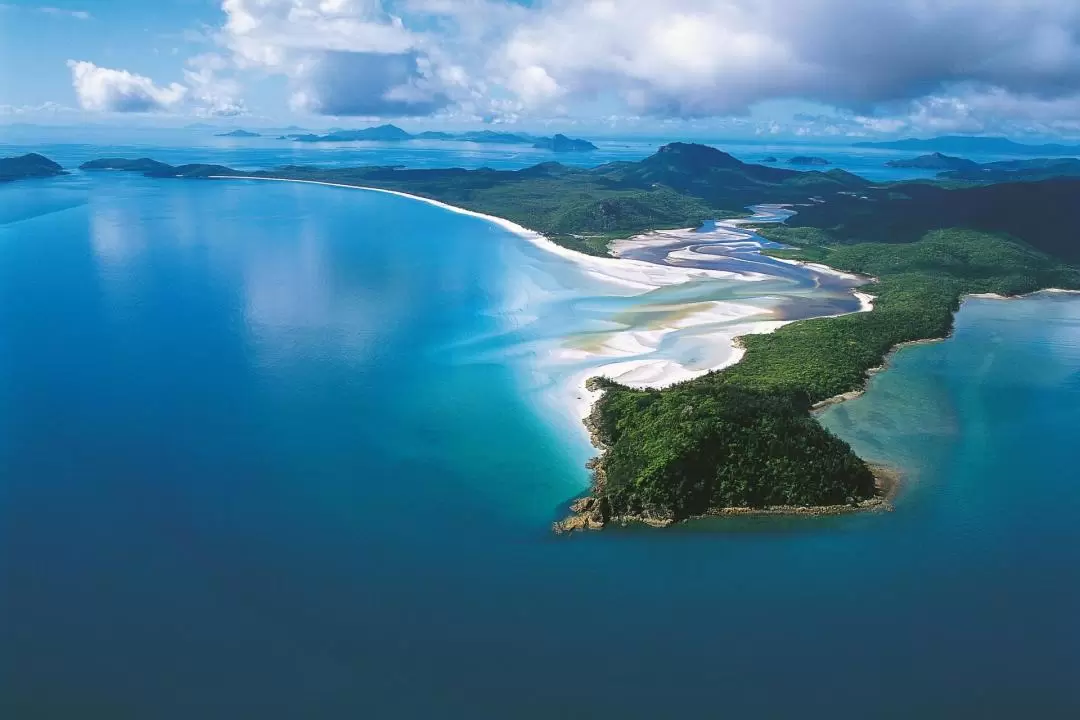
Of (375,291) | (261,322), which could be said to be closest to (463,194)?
(375,291)

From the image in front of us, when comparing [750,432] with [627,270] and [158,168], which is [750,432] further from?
[158,168]

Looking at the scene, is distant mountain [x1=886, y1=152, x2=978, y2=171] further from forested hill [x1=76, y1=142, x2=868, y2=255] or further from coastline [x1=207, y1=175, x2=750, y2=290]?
coastline [x1=207, y1=175, x2=750, y2=290]

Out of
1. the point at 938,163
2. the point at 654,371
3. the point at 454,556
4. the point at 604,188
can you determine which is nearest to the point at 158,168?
the point at 604,188

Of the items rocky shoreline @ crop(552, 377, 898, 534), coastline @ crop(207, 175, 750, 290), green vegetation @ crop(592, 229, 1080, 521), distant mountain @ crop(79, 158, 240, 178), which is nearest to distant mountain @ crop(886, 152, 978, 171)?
coastline @ crop(207, 175, 750, 290)

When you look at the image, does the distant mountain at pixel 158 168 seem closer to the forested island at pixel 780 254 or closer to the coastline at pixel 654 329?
the forested island at pixel 780 254

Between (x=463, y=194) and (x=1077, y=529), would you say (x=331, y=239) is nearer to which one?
(x=463, y=194)

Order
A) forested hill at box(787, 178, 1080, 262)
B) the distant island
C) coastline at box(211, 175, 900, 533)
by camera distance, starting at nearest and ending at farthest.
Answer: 1. coastline at box(211, 175, 900, 533)
2. forested hill at box(787, 178, 1080, 262)
3. the distant island

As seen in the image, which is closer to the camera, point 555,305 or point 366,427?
point 366,427
